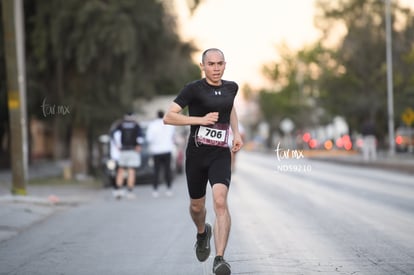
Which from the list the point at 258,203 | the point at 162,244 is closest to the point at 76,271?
the point at 162,244

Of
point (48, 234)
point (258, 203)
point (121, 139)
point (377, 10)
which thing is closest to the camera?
point (48, 234)

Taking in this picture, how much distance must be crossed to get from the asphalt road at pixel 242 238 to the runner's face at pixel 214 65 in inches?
70.9

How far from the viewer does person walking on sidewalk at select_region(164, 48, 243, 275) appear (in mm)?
7027

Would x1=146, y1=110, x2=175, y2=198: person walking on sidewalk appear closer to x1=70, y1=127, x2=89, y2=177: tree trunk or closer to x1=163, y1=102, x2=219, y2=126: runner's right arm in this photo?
x1=163, y1=102, x2=219, y2=126: runner's right arm

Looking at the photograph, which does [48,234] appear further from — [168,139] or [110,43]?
[110,43]

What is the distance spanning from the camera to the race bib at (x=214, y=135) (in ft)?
23.2

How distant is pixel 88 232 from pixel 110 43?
46.5ft

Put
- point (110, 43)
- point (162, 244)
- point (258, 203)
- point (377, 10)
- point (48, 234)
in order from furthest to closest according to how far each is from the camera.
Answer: point (377, 10), point (110, 43), point (258, 203), point (48, 234), point (162, 244)

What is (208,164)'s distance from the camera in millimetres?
7219

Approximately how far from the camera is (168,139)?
57.2 ft

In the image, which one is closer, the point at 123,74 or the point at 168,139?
the point at 168,139

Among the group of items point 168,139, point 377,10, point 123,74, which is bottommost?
point 168,139

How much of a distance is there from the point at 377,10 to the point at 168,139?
4401 cm

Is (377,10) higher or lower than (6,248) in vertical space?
higher
